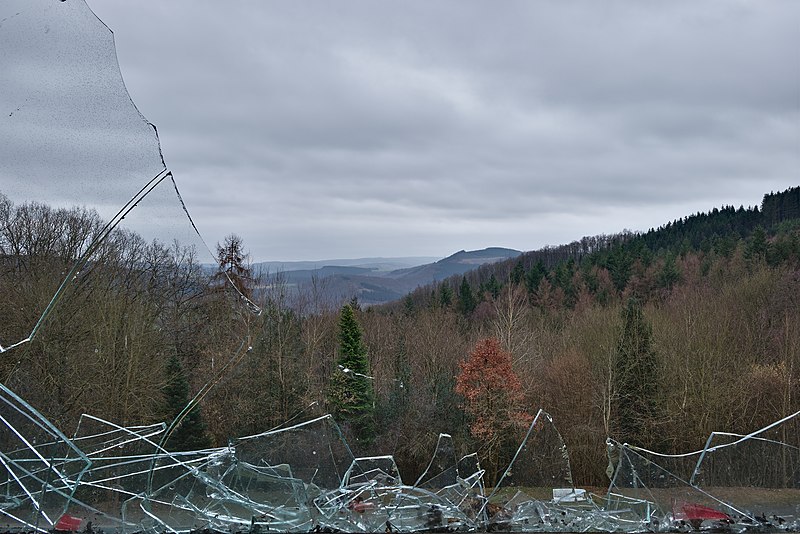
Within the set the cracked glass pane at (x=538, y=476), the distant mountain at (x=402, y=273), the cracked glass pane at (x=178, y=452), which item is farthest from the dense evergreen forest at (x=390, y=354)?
the distant mountain at (x=402, y=273)

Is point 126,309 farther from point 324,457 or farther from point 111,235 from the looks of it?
point 324,457

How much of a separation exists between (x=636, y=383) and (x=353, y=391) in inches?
340

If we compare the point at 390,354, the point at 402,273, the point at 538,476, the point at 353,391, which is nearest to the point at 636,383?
the point at 353,391

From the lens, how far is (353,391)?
18703mm

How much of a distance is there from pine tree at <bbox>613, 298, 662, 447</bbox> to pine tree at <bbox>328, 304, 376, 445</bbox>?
7525 millimetres

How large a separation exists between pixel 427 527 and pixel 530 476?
4.82 ft

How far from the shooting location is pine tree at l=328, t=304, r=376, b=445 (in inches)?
730

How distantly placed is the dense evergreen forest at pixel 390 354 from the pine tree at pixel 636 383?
50 mm

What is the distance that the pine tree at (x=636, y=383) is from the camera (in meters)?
18.3

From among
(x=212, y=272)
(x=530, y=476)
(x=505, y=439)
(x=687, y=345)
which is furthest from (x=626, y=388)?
(x=212, y=272)

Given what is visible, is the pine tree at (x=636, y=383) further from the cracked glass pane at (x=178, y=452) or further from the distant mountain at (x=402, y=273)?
the distant mountain at (x=402, y=273)

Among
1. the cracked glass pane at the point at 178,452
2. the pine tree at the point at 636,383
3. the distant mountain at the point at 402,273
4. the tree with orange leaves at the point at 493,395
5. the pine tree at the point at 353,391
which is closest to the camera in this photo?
the cracked glass pane at the point at 178,452

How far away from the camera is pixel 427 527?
4012 millimetres

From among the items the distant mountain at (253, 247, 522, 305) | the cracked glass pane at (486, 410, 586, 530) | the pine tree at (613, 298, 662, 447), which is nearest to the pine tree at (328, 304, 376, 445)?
the pine tree at (613, 298, 662, 447)
